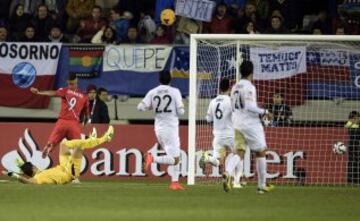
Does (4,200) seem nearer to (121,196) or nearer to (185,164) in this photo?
(121,196)

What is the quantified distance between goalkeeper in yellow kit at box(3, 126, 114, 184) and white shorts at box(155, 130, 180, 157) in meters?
1.75

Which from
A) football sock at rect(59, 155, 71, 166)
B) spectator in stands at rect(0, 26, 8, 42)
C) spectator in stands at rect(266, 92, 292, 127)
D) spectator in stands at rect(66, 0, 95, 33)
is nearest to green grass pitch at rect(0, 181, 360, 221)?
football sock at rect(59, 155, 71, 166)

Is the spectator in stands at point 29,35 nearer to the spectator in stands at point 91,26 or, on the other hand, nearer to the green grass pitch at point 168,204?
the spectator in stands at point 91,26

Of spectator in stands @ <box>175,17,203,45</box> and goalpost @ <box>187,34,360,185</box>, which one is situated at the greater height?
spectator in stands @ <box>175,17,203,45</box>

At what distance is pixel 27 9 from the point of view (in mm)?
27016

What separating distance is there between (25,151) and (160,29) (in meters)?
3.97

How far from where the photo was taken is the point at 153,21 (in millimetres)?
26562

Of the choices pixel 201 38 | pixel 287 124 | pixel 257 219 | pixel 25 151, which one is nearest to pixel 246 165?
pixel 287 124

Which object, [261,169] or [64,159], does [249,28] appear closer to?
[64,159]

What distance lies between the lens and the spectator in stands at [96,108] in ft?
82.5

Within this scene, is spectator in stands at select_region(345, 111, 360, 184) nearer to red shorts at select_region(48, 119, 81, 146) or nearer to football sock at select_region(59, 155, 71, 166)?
red shorts at select_region(48, 119, 81, 146)

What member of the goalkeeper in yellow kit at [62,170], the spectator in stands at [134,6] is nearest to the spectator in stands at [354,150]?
the goalkeeper in yellow kit at [62,170]

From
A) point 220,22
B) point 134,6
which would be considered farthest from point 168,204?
point 134,6

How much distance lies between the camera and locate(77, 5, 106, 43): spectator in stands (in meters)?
26.3
